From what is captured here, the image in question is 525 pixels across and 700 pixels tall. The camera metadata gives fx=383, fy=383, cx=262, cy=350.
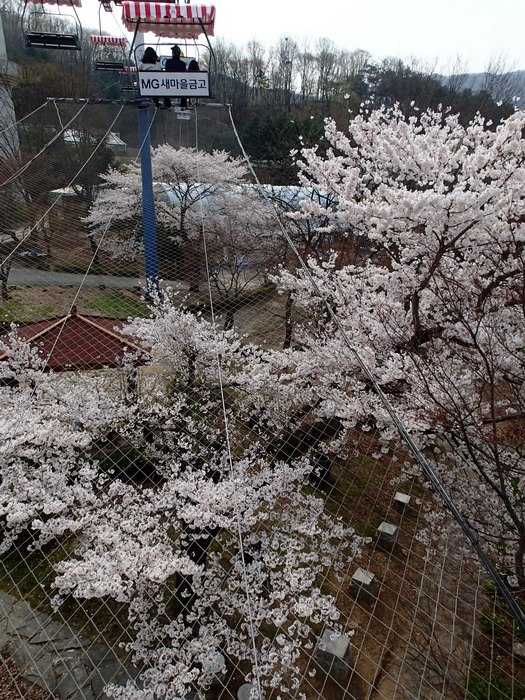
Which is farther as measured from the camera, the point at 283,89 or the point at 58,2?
the point at 283,89

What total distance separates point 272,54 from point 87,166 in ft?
52.9

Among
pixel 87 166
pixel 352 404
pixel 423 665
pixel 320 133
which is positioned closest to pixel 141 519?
pixel 352 404

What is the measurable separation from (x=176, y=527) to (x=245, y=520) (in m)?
0.52

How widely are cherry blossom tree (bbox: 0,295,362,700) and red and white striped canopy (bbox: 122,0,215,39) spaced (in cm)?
487

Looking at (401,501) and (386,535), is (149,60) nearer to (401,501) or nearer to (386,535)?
(401,501)

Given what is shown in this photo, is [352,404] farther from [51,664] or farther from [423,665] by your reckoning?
[51,664]

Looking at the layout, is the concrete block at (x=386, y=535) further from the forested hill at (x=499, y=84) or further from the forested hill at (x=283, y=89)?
the forested hill at (x=499, y=84)

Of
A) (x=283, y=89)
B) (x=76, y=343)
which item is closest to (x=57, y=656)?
(x=76, y=343)

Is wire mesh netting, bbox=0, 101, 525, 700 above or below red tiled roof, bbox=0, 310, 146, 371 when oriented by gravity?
below

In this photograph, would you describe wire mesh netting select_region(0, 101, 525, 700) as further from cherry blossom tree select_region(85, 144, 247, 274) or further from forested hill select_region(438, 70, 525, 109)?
forested hill select_region(438, 70, 525, 109)

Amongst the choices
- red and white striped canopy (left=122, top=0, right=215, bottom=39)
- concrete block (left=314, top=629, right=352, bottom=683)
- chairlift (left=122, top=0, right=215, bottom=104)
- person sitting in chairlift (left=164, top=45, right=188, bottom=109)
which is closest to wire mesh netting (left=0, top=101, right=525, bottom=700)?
concrete block (left=314, top=629, right=352, bottom=683)

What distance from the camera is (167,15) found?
18.1 feet

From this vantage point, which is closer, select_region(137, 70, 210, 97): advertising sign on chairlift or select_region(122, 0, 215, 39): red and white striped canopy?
select_region(122, 0, 215, 39): red and white striped canopy

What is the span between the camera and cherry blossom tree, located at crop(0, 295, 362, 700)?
257 centimetres
